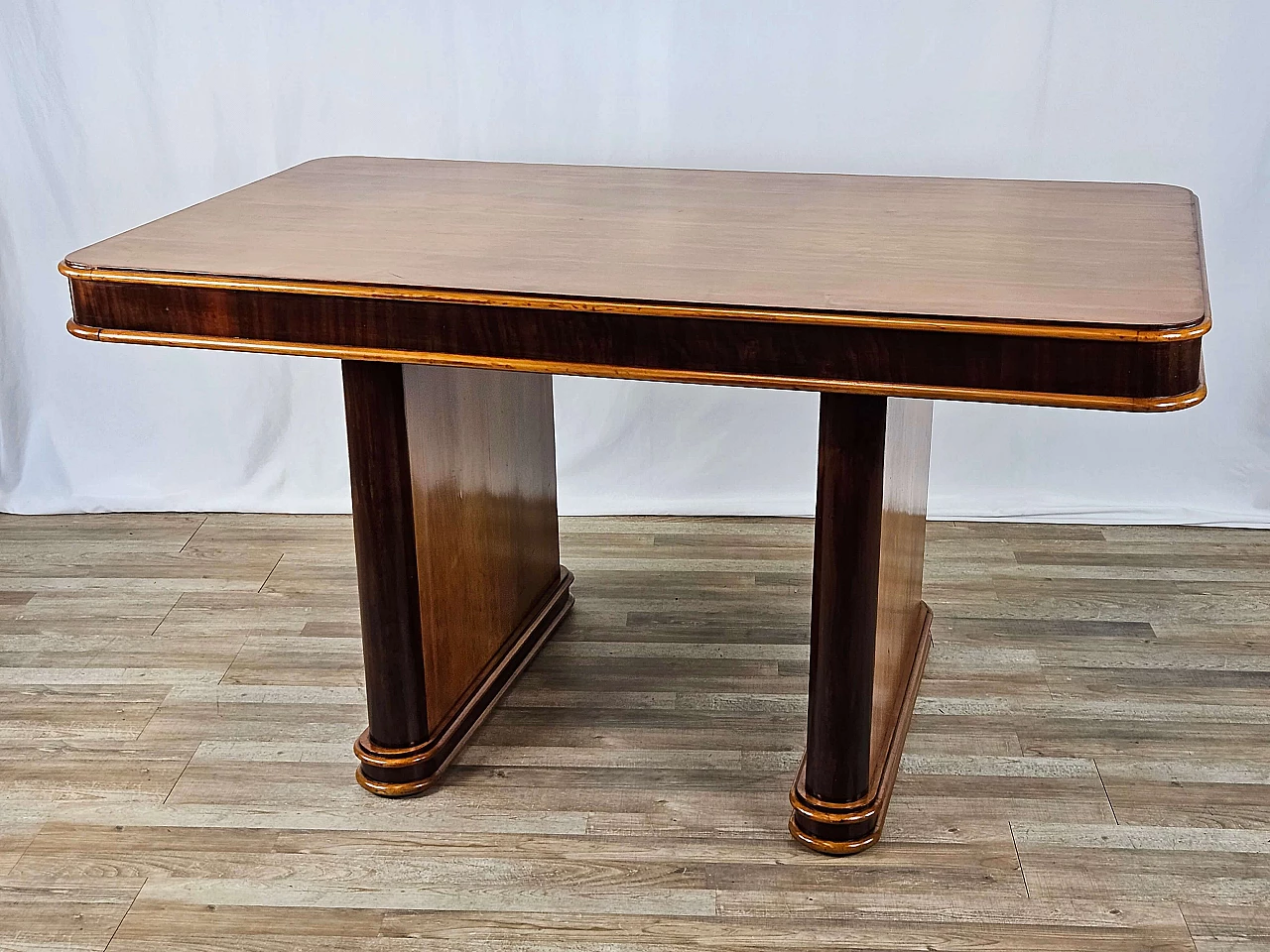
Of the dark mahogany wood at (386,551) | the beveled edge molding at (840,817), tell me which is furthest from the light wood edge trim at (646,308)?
the beveled edge molding at (840,817)

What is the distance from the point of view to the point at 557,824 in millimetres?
1816

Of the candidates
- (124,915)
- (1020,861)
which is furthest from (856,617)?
(124,915)

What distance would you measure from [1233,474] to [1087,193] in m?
1.14

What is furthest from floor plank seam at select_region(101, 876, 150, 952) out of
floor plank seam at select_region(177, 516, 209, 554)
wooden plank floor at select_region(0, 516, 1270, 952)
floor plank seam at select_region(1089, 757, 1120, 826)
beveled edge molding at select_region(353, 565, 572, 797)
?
floor plank seam at select_region(1089, 757, 1120, 826)

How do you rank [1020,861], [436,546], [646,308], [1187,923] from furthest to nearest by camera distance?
[436,546] < [1020,861] < [1187,923] < [646,308]

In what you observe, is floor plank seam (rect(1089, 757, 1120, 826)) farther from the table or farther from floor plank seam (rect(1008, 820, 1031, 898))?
the table

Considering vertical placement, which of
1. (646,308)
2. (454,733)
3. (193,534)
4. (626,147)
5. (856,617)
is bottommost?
(193,534)

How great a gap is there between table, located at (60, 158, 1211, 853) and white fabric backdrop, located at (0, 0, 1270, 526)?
55 centimetres

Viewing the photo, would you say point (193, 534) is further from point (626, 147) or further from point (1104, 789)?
point (1104, 789)

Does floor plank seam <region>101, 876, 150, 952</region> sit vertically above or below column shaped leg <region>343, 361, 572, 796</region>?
below

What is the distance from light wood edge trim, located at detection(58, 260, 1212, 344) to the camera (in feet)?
4.18

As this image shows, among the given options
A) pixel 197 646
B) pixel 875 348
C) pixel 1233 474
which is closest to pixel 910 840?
pixel 875 348

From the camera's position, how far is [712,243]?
1650 millimetres

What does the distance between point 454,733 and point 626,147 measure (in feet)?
4.34
